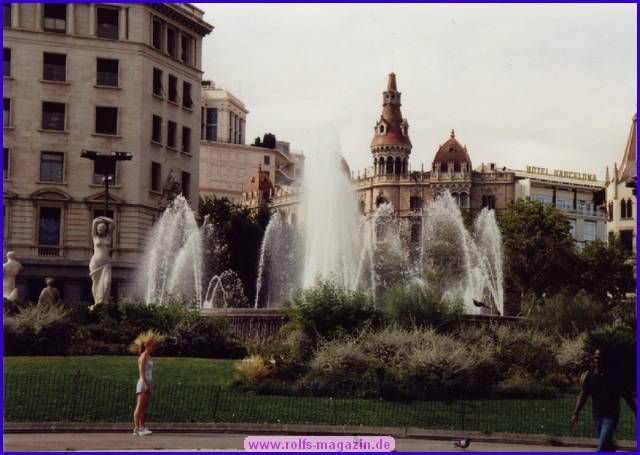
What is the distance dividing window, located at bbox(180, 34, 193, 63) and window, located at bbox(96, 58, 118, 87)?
14.1ft

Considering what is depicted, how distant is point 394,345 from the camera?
86.2ft

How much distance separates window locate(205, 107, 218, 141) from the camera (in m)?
70.0

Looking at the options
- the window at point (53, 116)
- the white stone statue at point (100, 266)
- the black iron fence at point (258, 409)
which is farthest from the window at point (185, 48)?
the black iron fence at point (258, 409)

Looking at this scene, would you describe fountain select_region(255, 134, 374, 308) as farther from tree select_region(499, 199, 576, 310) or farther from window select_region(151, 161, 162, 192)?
tree select_region(499, 199, 576, 310)

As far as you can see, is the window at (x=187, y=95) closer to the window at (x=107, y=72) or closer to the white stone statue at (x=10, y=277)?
the window at (x=107, y=72)

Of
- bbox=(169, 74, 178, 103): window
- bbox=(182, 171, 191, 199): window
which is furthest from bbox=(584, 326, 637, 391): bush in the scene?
bbox=(169, 74, 178, 103): window

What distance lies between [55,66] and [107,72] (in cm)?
255

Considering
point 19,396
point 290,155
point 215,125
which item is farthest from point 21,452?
point 290,155

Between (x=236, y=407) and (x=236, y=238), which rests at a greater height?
(x=236, y=238)

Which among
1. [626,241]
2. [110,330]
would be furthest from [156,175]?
[110,330]

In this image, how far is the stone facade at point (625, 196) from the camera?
2362 cm

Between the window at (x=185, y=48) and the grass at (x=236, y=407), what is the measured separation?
A: 123ft

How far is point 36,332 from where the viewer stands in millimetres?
27844

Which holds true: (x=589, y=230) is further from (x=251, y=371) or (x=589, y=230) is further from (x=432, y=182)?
(x=251, y=371)
